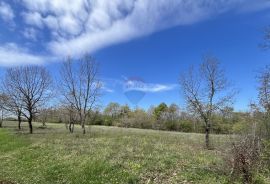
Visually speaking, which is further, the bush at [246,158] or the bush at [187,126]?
the bush at [187,126]

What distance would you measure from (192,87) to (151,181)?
719 inches

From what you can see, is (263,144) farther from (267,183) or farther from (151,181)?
(151,181)

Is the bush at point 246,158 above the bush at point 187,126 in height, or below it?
above

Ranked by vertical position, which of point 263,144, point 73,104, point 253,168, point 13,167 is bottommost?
point 13,167

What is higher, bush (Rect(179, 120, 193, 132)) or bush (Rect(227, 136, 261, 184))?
bush (Rect(227, 136, 261, 184))

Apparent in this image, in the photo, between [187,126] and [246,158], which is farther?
[187,126]

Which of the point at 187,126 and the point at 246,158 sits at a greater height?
the point at 246,158

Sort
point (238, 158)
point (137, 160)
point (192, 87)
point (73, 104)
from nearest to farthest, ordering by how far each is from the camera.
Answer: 1. point (238, 158)
2. point (137, 160)
3. point (192, 87)
4. point (73, 104)

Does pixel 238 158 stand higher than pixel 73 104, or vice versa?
pixel 73 104

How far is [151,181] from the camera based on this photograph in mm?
11344

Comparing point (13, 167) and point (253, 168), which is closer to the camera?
point (253, 168)

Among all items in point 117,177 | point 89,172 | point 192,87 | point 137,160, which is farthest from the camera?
point 192,87

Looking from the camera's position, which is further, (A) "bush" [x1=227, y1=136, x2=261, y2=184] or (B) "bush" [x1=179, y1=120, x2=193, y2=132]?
(B) "bush" [x1=179, y1=120, x2=193, y2=132]

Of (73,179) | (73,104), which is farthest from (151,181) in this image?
(73,104)
